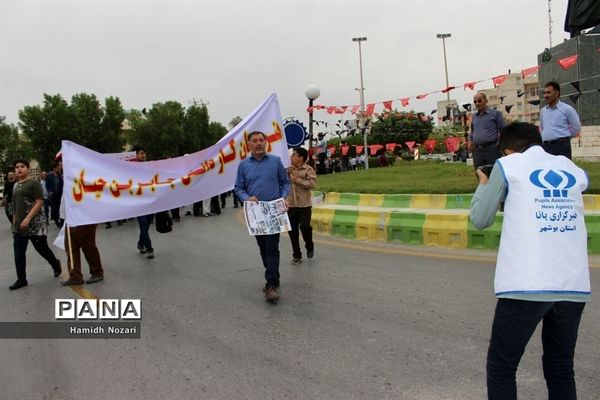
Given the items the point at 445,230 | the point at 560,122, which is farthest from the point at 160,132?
the point at 560,122

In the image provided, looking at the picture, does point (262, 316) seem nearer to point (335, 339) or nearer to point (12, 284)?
point (335, 339)

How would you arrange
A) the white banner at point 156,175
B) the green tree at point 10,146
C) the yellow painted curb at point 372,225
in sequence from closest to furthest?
the white banner at point 156,175
the yellow painted curb at point 372,225
the green tree at point 10,146

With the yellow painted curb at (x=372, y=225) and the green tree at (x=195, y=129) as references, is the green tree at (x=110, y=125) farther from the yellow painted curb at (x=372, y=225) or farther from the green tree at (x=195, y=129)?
the yellow painted curb at (x=372, y=225)

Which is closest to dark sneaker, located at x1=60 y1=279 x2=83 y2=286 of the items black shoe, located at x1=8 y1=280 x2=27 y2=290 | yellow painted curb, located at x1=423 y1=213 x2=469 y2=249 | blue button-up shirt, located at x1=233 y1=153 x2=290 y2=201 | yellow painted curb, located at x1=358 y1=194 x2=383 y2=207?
black shoe, located at x1=8 y1=280 x2=27 y2=290

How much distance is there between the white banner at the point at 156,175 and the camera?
712 cm

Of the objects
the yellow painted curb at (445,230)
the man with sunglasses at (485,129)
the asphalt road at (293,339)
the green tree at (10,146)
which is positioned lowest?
the asphalt road at (293,339)

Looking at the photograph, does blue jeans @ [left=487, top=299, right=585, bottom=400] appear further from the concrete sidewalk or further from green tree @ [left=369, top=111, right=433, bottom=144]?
green tree @ [left=369, top=111, right=433, bottom=144]

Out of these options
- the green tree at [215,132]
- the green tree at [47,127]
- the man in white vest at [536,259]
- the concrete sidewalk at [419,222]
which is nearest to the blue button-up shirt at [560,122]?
the concrete sidewalk at [419,222]

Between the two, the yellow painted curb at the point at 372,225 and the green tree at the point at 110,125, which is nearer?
the yellow painted curb at the point at 372,225

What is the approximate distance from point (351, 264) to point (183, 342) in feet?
11.4

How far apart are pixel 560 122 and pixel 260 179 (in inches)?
200

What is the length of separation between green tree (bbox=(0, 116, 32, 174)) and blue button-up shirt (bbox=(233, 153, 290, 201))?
42.4m

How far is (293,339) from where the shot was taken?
453cm

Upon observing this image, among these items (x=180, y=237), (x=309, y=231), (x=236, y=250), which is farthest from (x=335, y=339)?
(x=180, y=237)
